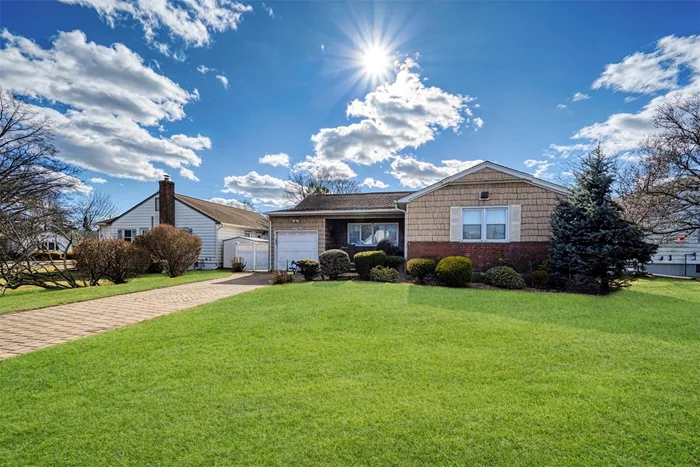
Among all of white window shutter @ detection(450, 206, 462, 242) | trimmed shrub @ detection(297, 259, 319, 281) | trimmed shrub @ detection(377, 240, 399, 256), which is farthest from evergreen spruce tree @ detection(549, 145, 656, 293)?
trimmed shrub @ detection(297, 259, 319, 281)

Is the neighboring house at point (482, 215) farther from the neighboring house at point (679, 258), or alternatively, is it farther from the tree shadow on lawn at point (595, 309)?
the neighboring house at point (679, 258)

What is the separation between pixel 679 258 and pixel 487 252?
48.5 ft

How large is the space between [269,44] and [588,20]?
11.3m

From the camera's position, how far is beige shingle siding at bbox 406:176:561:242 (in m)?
12.7

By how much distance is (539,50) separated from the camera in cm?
1147

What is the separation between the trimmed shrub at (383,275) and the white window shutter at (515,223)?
5.16 meters

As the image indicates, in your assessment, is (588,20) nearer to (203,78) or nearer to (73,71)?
(203,78)

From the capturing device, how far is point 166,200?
21781 mm

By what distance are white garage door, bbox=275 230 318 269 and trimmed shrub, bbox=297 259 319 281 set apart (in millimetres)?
3763

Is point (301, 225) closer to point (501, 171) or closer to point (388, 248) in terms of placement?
point (388, 248)

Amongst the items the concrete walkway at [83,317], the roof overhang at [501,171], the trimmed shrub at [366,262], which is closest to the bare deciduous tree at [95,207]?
the concrete walkway at [83,317]

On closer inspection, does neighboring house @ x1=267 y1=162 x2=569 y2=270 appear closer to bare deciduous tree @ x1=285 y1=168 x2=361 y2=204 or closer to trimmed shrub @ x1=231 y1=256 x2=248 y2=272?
trimmed shrub @ x1=231 y1=256 x2=248 y2=272

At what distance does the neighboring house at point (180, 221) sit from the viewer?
21406 millimetres

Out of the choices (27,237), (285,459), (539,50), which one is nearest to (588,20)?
(539,50)
